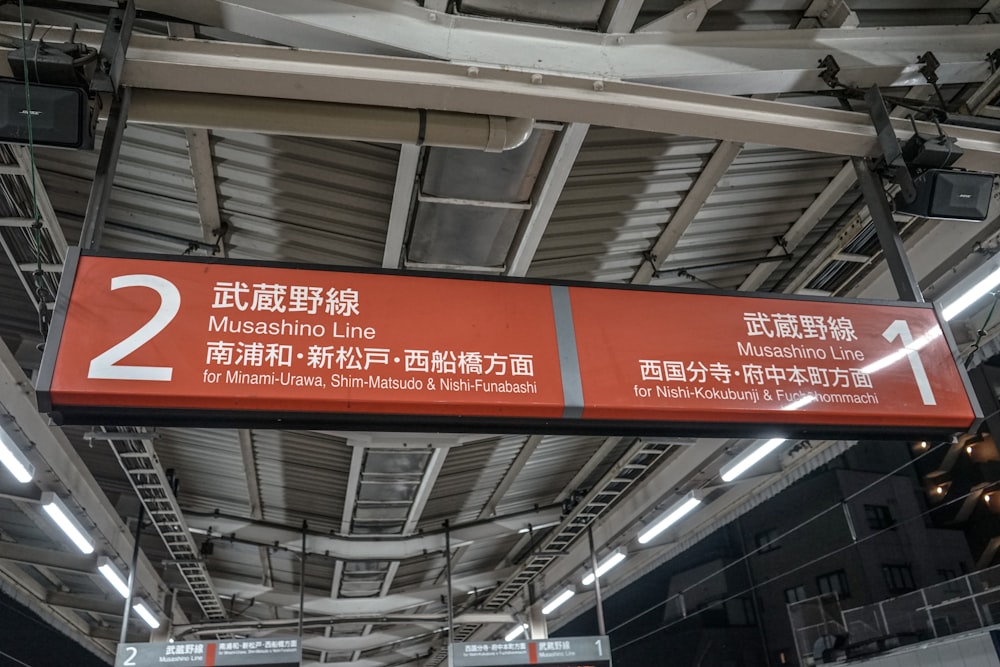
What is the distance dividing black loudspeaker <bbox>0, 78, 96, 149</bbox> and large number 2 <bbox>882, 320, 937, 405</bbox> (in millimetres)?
3296

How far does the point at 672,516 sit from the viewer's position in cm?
920

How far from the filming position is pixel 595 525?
10820 mm

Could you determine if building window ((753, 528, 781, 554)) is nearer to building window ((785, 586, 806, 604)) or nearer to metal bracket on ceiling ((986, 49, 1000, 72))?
building window ((785, 586, 806, 604))

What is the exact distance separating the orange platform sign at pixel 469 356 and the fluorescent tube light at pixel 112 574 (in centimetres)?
780

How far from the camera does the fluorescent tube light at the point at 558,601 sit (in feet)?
40.8

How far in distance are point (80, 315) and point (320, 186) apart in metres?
2.41

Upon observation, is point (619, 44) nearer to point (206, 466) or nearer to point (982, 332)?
point (982, 332)

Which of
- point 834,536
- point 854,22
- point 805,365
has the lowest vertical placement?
point 805,365

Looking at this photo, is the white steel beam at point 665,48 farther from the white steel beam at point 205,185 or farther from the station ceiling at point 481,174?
the white steel beam at point 205,185

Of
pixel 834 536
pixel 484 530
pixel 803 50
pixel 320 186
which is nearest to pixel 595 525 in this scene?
pixel 484 530

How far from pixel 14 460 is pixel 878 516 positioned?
2629 cm

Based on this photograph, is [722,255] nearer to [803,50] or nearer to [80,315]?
[803,50]

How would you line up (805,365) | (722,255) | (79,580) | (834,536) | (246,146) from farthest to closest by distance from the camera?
(834,536)
(79,580)
(722,255)
(246,146)
(805,365)

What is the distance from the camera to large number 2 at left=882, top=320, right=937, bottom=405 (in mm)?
3086
